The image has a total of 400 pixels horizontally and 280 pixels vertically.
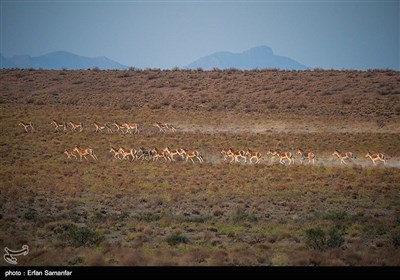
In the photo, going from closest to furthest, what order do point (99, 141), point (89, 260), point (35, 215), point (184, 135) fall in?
point (89, 260) → point (35, 215) → point (99, 141) → point (184, 135)

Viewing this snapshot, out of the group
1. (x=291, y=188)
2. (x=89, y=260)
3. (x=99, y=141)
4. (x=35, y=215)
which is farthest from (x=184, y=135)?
(x=89, y=260)

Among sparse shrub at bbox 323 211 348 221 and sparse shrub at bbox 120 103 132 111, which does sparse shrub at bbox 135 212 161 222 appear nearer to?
sparse shrub at bbox 323 211 348 221

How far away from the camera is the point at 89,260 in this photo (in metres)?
12.6

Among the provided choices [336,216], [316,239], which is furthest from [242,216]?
[316,239]

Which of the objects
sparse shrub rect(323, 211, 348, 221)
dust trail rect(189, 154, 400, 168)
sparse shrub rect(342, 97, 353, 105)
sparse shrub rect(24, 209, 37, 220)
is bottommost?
sparse shrub rect(323, 211, 348, 221)

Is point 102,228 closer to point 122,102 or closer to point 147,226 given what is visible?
point 147,226

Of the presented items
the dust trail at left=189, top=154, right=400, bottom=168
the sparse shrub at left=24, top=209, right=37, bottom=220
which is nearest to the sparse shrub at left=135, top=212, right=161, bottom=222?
the sparse shrub at left=24, top=209, right=37, bottom=220

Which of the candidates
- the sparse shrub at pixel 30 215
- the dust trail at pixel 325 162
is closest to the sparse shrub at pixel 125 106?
the dust trail at pixel 325 162

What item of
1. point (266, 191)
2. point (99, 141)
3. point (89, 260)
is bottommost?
point (89, 260)

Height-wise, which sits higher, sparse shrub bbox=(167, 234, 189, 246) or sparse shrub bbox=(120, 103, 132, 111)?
sparse shrub bbox=(120, 103, 132, 111)

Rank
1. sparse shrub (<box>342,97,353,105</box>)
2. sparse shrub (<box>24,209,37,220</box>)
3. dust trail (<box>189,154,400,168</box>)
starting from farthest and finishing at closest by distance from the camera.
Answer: sparse shrub (<box>342,97,353,105</box>), dust trail (<box>189,154,400,168</box>), sparse shrub (<box>24,209,37,220</box>)

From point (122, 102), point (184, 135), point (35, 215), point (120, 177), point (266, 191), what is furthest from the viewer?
point (122, 102)

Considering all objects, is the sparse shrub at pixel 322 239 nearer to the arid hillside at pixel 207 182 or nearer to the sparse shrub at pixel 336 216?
the arid hillside at pixel 207 182

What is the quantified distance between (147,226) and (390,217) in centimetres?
974
